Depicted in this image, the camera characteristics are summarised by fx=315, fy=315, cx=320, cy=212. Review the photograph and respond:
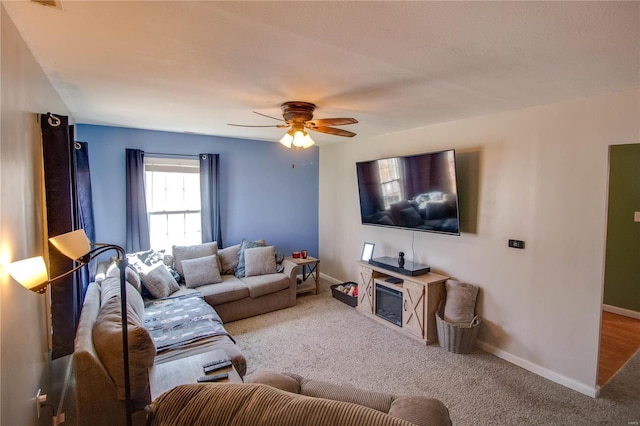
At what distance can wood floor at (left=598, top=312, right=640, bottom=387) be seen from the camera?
116 inches

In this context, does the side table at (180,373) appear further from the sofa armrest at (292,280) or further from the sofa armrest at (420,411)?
the sofa armrest at (292,280)

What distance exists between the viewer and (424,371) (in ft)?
9.71

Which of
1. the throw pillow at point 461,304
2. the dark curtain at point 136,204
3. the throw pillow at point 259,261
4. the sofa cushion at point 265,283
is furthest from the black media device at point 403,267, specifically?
the dark curtain at point 136,204

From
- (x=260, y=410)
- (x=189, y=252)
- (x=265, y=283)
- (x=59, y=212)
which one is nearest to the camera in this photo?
(x=260, y=410)

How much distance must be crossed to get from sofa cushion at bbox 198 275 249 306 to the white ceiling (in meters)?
2.17

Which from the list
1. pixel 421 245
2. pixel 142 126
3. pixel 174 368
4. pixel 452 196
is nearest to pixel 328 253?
pixel 421 245

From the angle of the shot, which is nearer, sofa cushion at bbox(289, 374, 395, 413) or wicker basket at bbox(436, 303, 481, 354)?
sofa cushion at bbox(289, 374, 395, 413)

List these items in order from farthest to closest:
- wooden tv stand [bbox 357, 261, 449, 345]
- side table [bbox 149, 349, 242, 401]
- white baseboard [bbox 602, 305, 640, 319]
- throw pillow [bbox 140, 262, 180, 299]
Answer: white baseboard [bbox 602, 305, 640, 319] < throw pillow [bbox 140, 262, 180, 299] < wooden tv stand [bbox 357, 261, 449, 345] < side table [bbox 149, 349, 242, 401]

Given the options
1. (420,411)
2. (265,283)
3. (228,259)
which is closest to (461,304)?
(420,411)

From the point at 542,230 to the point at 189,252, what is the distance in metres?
4.09

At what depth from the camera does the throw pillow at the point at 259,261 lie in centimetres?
442

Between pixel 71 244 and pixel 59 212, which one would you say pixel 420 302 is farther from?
pixel 59 212

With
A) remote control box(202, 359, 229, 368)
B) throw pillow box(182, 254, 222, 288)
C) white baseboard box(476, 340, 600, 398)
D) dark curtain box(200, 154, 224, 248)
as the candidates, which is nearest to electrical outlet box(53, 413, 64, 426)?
remote control box(202, 359, 229, 368)

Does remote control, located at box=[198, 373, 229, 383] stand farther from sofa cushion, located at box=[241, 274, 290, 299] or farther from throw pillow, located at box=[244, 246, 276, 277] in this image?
throw pillow, located at box=[244, 246, 276, 277]
